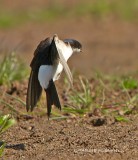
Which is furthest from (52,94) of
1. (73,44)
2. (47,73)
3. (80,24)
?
(80,24)

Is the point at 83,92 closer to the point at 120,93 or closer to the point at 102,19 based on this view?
the point at 120,93

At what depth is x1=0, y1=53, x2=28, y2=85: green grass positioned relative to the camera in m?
7.76

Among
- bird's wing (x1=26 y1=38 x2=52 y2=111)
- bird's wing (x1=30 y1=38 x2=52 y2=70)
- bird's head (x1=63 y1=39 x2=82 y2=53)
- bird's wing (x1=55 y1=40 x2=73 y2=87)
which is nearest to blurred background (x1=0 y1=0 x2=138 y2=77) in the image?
bird's head (x1=63 y1=39 x2=82 y2=53)

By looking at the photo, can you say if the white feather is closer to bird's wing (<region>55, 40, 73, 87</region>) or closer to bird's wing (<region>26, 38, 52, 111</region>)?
bird's wing (<region>26, 38, 52, 111</region>)

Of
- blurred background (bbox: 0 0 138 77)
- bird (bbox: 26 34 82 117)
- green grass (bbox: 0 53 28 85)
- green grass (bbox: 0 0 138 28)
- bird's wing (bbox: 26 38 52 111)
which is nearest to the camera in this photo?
bird (bbox: 26 34 82 117)

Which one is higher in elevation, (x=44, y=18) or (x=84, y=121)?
(x=44, y=18)

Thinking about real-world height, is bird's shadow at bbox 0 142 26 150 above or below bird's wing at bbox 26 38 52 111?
below

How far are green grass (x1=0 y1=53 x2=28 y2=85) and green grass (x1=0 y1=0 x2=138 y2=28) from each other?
25.9 ft

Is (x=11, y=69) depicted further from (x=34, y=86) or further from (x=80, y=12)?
(x=80, y=12)

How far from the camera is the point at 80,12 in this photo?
16.7 m

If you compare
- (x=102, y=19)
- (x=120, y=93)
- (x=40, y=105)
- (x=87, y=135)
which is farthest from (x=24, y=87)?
(x=102, y=19)

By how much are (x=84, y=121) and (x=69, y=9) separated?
10474mm

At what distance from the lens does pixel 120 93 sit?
7.77 m

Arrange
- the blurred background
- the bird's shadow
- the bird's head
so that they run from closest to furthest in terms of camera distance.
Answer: the bird's shadow < the bird's head < the blurred background
